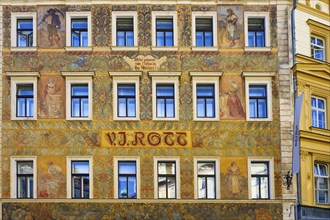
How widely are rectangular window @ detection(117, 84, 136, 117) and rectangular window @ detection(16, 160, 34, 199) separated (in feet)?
12.8

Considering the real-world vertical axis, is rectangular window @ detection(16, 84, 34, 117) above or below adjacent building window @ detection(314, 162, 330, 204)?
above

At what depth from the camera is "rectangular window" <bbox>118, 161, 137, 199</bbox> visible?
1153 inches

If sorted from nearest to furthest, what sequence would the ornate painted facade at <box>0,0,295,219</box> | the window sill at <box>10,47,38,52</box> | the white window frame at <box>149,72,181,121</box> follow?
1. the ornate painted facade at <box>0,0,295,219</box>
2. the white window frame at <box>149,72,181,121</box>
3. the window sill at <box>10,47,38,52</box>

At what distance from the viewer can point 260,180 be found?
29609mm

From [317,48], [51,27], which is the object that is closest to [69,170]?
[51,27]

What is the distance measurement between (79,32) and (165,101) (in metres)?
4.25

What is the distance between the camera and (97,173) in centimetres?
2927

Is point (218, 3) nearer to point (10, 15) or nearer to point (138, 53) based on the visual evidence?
point (138, 53)

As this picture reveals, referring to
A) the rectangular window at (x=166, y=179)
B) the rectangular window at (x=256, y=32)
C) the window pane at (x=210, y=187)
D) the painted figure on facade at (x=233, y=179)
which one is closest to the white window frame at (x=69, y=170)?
the rectangular window at (x=166, y=179)

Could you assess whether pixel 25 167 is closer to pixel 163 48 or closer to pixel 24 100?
pixel 24 100

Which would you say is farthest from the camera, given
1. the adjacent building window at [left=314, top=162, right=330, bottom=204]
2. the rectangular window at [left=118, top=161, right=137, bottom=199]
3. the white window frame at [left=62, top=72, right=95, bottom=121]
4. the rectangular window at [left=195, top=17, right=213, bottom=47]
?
the adjacent building window at [left=314, top=162, right=330, bottom=204]

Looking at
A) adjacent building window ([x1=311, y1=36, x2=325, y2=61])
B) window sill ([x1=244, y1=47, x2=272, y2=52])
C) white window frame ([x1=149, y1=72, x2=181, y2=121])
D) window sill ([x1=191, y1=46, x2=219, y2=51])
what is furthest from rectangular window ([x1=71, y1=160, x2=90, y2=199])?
adjacent building window ([x1=311, y1=36, x2=325, y2=61])

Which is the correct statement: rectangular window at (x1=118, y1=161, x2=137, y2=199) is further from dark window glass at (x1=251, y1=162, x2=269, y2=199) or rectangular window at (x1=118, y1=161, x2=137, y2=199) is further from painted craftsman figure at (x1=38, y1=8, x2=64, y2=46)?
painted craftsman figure at (x1=38, y1=8, x2=64, y2=46)

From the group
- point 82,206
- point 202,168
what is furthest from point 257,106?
point 82,206
